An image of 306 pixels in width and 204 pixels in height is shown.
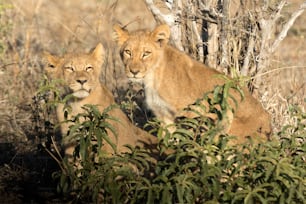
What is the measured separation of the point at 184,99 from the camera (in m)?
6.30

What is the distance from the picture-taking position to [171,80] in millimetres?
6383

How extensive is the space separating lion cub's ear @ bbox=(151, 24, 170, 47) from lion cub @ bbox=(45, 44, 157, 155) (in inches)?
22.9

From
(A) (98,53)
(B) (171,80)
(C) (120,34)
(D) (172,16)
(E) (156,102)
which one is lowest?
(E) (156,102)

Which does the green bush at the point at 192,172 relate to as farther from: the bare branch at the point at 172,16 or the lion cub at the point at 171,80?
the bare branch at the point at 172,16

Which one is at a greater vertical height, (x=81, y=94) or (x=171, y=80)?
(x=171, y=80)

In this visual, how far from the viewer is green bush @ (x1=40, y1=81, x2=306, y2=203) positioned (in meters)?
4.75

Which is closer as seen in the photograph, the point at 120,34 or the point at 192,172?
the point at 192,172

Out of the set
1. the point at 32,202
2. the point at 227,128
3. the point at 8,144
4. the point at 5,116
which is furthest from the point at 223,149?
the point at 5,116

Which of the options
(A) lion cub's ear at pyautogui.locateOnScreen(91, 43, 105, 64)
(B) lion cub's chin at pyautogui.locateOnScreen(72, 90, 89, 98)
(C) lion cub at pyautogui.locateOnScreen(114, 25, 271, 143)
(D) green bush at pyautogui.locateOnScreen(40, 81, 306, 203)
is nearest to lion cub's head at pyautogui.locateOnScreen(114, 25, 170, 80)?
(C) lion cub at pyautogui.locateOnScreen(114, 25, 271, 143)

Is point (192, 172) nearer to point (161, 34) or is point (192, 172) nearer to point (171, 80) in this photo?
point (171, 80)

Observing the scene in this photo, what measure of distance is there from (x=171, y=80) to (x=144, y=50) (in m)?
0.35

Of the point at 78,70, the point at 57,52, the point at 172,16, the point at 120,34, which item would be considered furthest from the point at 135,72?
the point at 57,52

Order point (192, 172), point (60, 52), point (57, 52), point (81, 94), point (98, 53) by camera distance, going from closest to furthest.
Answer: point (192, 172), point (81, 94), point (98, 53), point (60, 52), point (57, 52)

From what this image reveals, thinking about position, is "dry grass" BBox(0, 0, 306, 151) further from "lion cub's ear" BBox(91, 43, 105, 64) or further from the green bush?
the green bush
